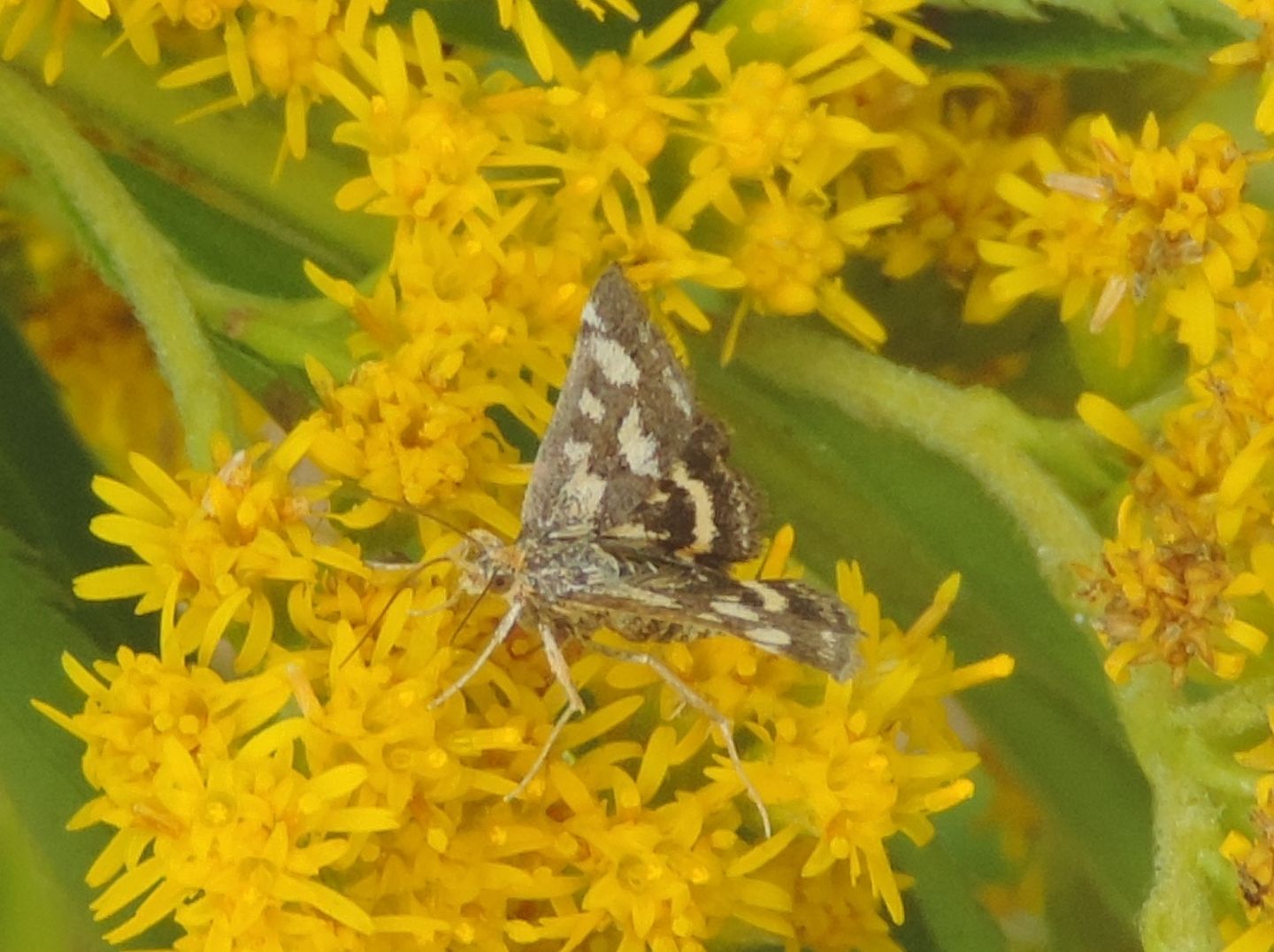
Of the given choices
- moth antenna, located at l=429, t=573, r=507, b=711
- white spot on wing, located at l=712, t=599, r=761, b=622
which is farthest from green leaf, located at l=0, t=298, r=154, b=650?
white spot on wing, located at l=712, t=599, r=761, b=622

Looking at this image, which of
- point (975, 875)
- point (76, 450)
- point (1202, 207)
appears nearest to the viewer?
point (1202, 207)

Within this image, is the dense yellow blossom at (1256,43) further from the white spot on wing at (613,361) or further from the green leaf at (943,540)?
the white spot on wing at (613,361)

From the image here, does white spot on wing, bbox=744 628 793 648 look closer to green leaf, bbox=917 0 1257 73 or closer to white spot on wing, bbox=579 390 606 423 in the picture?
white spot on wing, bbox=579 390 606 423

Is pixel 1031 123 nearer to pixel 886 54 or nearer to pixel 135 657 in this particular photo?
pixel 886 54

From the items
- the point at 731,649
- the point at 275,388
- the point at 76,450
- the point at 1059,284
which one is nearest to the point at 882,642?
the point at 731,649

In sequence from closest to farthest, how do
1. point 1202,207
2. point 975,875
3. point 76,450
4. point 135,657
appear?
1. point 135,657
2. point 1202,207
3. point 76,450
4. point 975,875

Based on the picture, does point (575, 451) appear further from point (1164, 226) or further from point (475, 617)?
point (1164, 226)
